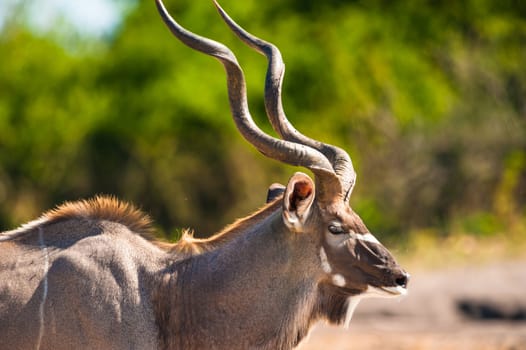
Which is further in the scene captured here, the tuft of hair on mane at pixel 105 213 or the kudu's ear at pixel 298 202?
the tuft of hair on mane at pixel 105 213

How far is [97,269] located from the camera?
16.6ft

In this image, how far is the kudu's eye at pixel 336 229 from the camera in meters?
5.12

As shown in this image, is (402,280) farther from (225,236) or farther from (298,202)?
(225,236)

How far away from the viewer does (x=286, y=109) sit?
21812mm

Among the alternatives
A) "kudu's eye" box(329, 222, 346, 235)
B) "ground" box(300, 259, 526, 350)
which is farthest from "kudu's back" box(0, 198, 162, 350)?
"ground" box(300, 259, 526, 350)

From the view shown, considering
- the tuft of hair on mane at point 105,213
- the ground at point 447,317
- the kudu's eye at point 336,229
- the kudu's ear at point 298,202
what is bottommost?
the ground at point 447,317

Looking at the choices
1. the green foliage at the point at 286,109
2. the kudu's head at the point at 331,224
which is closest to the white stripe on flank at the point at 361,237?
the kudu's head at the point at 331,224

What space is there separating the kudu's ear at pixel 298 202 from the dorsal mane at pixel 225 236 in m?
0.28

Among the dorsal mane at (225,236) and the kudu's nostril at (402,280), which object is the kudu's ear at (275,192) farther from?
the kudu's nostril at (402,280)

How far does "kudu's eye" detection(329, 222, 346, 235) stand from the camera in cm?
512

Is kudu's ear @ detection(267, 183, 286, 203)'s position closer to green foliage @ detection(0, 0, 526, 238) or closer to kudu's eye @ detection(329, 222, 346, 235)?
kudu's eye @ detection(329, 222, 346, 235)

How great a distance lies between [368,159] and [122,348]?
54.1ft

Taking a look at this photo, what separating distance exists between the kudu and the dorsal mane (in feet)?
0.11

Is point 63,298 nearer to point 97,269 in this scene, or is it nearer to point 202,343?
point 97,269
